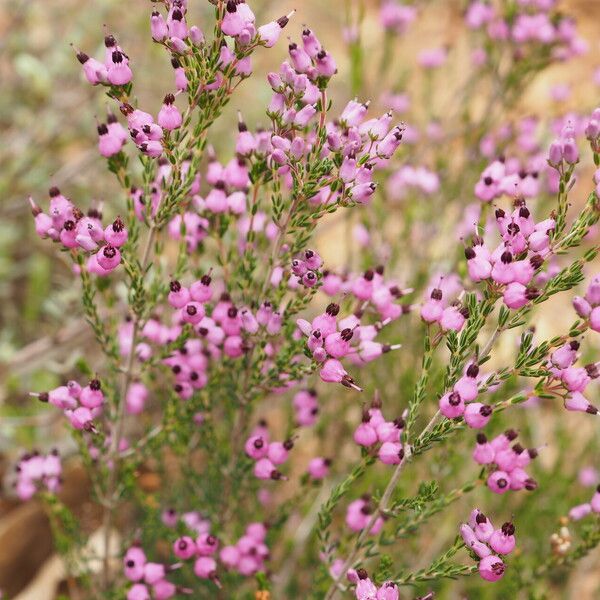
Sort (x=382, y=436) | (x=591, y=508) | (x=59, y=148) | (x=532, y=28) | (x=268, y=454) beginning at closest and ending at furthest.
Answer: (x=382, y=436)
(x=591, y=508)
(x=268, y=454)
(x=532, y=28)
(x=59, y=148)

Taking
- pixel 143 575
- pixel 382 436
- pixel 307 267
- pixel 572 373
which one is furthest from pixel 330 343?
pixel 143 575

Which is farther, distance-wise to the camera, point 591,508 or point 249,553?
point 249,553

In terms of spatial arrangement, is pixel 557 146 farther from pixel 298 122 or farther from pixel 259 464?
pixel 259 464

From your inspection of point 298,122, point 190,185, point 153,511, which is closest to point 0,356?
point 153,511

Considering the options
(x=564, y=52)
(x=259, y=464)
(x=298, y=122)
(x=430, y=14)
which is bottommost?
(x=259, y=464)

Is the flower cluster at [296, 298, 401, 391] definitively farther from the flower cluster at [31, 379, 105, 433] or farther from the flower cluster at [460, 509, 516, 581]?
the flower cluster at [31, 379, 105, 433]

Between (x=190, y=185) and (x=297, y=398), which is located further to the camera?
(x=297, y=398)

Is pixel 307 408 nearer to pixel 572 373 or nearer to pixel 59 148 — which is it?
pixel 572 373

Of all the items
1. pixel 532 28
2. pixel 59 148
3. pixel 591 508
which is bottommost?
pixel 591 508
